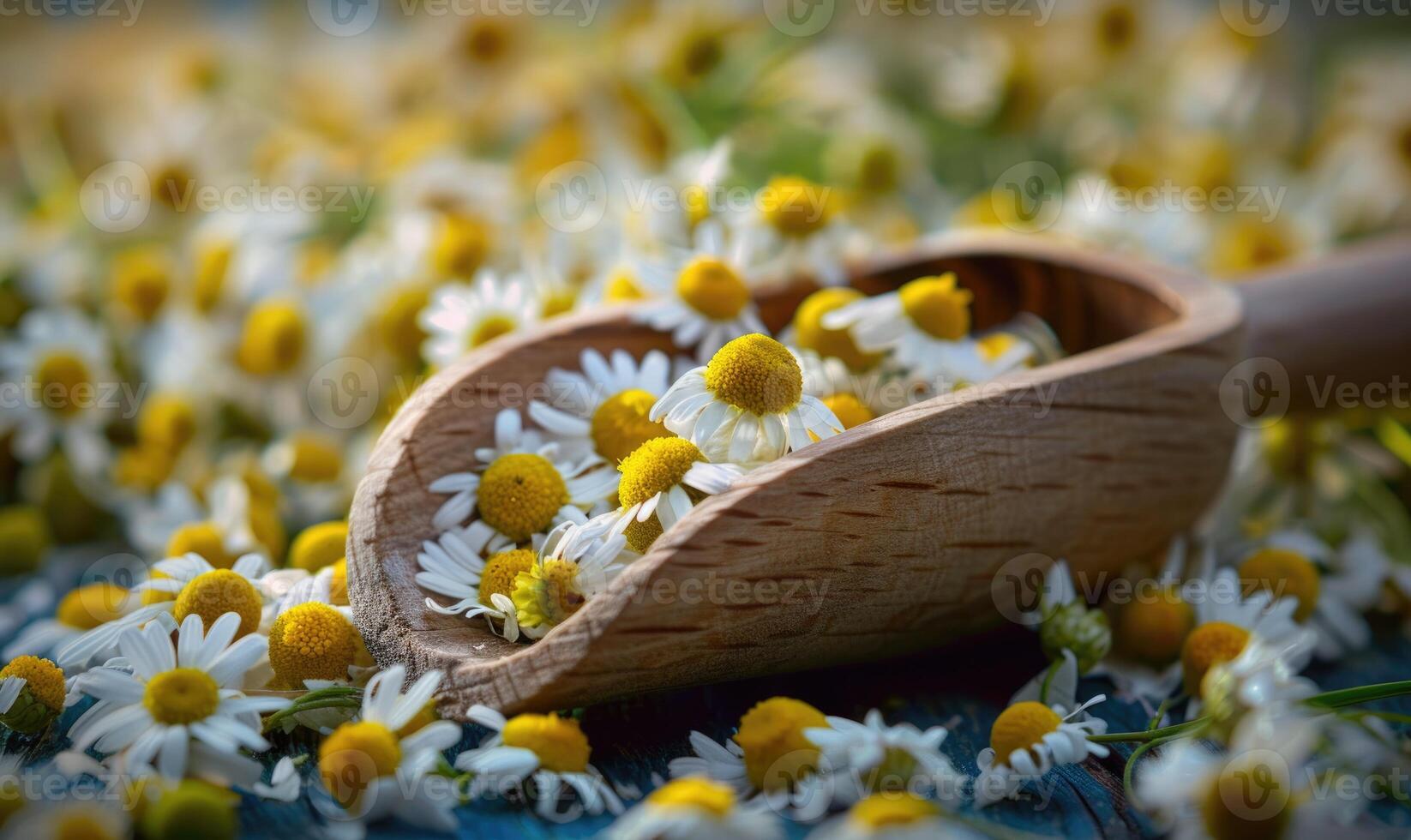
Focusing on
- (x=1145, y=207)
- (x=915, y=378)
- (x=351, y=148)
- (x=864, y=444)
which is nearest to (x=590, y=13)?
(x=351, y=148)

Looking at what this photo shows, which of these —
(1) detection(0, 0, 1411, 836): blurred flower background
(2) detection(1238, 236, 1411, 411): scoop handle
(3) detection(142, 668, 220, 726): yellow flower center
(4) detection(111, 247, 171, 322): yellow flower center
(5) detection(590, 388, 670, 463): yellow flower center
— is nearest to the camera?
(3) detection(142, 668, 220, 726): yellow flower center

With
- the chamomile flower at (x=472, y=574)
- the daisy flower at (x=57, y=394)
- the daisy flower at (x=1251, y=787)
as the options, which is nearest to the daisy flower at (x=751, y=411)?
the chamomile flower at (x=472, y=574)

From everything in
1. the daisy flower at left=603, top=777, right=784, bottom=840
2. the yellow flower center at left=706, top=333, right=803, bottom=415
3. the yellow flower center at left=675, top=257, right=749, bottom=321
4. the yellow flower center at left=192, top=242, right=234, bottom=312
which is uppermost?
the yellow flower center at left=192, top=242, right=234, bottom=312

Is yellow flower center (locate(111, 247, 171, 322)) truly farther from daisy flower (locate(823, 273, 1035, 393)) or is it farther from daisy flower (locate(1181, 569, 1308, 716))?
daisy flower (locate(1181, 569, 1308, 716))

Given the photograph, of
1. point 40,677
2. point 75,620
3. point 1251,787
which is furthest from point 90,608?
point 1251,787

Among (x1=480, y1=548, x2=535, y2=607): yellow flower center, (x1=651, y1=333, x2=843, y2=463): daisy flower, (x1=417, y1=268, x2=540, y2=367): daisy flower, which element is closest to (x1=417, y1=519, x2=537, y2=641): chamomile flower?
(x1=480, y1=548, x2=535, y2=607): yellow flower center

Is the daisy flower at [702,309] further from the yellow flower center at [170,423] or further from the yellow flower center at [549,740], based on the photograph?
the yellow flower center at [170,423]

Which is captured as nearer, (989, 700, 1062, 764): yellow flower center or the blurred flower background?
(989, 700, 1062, 764): yellow flower center
